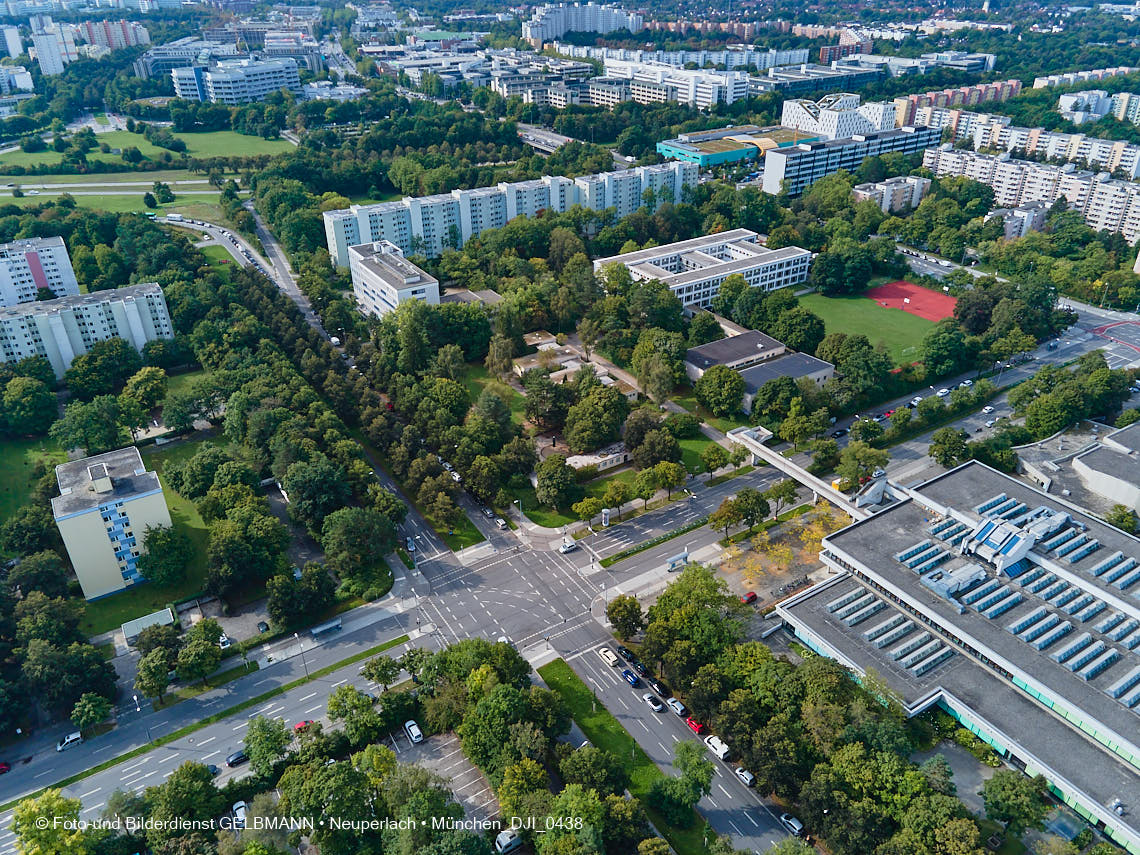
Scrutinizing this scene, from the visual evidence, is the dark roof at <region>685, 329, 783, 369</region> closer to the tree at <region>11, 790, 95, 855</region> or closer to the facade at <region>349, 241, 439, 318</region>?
the facade at <region>349, 241, 439, 318</region>

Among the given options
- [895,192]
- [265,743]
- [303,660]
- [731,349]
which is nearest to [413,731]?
[265,743]

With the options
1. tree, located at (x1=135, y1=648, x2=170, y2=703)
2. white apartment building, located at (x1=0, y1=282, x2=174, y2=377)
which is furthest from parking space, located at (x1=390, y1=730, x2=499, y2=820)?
white apartment building, located at (x1=0, y1=282, x2=174, y2=377)

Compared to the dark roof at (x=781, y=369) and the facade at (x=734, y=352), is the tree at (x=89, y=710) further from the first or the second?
the dark roof at (x=781, y=369)

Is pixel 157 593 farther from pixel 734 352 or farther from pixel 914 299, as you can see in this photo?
pixel 914 299

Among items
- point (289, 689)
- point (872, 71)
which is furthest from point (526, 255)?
point (872, 71)

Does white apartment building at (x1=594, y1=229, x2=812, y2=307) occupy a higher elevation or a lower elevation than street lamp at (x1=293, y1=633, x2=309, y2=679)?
higher

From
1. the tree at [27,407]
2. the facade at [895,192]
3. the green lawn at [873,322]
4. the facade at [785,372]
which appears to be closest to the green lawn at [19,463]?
the tree at [27,407]
